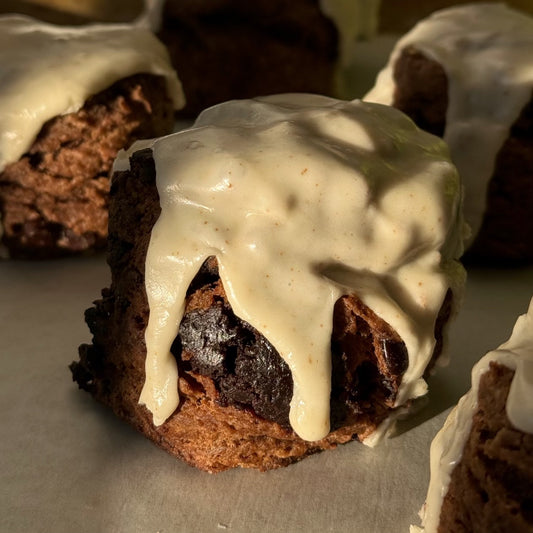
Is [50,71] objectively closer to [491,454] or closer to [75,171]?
[75,171]

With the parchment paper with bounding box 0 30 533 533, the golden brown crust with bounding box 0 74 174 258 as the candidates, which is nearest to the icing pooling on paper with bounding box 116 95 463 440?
the parchment paper with bounding box 0 30 533 533

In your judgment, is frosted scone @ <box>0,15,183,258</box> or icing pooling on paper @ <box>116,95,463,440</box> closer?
icing pooling on paper @ <box>116,95,463,440</box>

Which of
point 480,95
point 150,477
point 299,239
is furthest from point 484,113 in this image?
point 150,477

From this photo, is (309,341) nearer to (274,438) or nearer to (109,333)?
(274,438)

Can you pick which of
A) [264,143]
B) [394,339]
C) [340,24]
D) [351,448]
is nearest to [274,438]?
[351,448]

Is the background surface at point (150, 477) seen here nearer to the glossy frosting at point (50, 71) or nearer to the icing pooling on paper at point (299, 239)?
the icing pooling on paper at point (299, 239)

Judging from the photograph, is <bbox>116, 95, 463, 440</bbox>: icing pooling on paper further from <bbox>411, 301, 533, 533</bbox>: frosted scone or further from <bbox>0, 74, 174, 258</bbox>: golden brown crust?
<bbox>0, 74, 174, 258</bbox>: golden brown crust
